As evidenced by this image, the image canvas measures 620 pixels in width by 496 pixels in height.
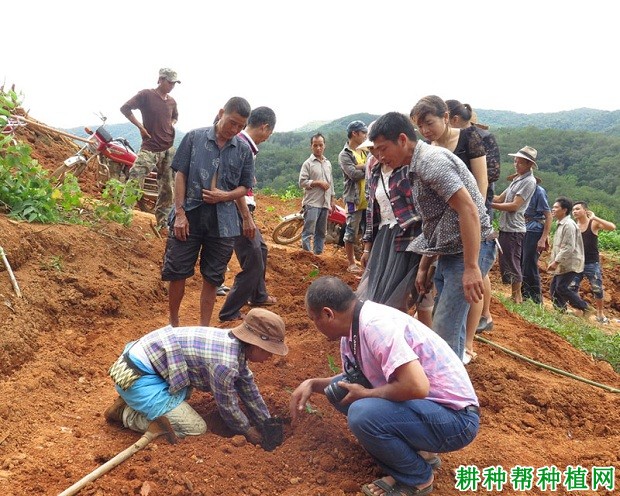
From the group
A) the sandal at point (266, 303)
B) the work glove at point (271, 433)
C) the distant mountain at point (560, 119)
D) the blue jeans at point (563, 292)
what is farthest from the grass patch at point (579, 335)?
the distant mountain at point (560, 119)

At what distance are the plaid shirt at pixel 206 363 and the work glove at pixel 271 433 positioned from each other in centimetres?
9

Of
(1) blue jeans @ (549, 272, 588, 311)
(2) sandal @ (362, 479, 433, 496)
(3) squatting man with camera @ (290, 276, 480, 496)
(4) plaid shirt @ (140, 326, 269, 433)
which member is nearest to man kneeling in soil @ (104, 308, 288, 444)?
(4) plaid shirt @ (140, 326, 269, 433)

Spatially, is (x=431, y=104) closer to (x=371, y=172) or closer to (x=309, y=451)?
(x=371, y=172)

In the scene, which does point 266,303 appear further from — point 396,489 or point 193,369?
point 396,489

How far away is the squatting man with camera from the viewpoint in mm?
2299

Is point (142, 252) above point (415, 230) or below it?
below

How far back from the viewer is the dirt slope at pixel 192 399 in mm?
2590

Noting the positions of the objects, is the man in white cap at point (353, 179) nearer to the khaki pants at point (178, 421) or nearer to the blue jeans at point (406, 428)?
the khaki pants at point (178, 421)

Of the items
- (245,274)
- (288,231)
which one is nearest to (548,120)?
(288,231)

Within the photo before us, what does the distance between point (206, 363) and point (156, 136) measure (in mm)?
4492

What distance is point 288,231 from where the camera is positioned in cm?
921

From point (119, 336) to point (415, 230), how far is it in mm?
2404

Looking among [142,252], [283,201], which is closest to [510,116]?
[283,201]

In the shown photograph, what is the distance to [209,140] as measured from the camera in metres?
3.79
